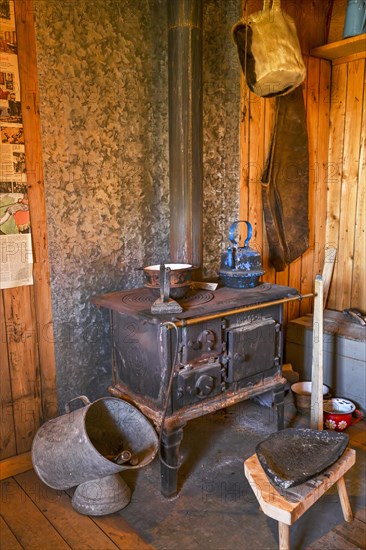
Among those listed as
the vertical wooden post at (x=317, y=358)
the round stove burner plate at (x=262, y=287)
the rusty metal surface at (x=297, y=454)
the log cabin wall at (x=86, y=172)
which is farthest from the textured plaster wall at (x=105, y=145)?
the rusty metal surface at (x=297, y=454)

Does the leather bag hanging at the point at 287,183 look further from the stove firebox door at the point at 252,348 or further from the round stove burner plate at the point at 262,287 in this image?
the stove firebox door at the point at 252,348

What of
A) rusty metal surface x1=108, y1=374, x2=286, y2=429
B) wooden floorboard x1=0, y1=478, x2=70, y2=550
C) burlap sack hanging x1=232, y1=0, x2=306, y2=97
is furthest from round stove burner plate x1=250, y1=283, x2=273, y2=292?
wooden floorboard x1=0, y1=478, x2=70, y2=550

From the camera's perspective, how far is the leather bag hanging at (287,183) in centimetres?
261

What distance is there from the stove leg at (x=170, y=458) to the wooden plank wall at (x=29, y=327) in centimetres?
60

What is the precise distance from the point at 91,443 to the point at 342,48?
2509 millimetres

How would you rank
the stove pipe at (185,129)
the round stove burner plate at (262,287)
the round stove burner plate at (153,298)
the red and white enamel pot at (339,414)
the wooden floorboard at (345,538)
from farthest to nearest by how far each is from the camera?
the red and white enamel pot at (339,414), the round stove burner plate at (262,287), the stove pipe at (185,129), the round stove burner plate at (153,298), the wooden floorboard at (345,538)

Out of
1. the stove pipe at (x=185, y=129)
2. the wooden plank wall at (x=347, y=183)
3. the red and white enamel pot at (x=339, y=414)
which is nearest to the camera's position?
the stove pipe at (x=185, y=129)

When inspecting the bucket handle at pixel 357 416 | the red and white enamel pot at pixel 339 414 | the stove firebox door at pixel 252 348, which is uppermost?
the stove firebox door at pixel 252 348

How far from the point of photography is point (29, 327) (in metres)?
1.98

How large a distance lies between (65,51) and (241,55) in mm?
793

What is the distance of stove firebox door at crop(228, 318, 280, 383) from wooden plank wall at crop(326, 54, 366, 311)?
110 cm

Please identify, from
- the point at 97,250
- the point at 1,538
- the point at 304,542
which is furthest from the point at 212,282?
the point at 1,538

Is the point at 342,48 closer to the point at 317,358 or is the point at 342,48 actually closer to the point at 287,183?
the point at 287,183

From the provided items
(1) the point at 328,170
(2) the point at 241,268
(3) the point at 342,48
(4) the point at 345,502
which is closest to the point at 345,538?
(4) the point at 345,502
